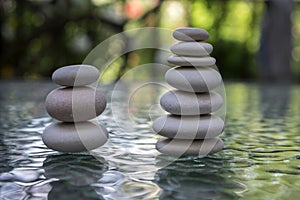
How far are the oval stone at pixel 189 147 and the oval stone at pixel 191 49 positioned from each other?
20 centimetres

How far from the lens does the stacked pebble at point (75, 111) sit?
0.91 meters

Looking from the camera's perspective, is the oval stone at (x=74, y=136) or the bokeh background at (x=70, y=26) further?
the bokeh background at (x=70, y=26)

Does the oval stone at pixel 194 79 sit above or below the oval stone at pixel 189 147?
above

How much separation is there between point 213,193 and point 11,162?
1.41ft

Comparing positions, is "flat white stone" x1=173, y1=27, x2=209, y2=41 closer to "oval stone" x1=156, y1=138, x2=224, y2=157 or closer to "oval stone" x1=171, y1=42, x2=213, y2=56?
"oval stone" x1=171, y1=42, x2=213, y2=56

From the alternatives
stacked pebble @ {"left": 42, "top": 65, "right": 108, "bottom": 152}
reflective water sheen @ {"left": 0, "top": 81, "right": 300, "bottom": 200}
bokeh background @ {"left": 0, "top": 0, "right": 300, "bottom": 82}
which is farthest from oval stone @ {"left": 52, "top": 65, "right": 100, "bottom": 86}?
bokeh background @ {"left": 0, "top": 0, "right": 300, "bottom": 82}

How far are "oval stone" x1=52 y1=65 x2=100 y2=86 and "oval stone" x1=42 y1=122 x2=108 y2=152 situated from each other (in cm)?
10

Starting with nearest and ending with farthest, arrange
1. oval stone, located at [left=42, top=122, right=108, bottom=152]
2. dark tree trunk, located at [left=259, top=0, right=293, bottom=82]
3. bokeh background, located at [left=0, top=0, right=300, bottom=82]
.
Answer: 1. oval stone, located at [left=42, top=122, right=108, bottom=152]
2. dark tree trunk, located at [left=259, top=0, right=293, bottom=82]
3. bokeh background, located at [left=0, top=0, right=300, bottom=82]

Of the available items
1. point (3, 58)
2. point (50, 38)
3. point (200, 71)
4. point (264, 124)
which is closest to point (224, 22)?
point (50, 38)

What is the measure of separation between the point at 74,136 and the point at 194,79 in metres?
0.29

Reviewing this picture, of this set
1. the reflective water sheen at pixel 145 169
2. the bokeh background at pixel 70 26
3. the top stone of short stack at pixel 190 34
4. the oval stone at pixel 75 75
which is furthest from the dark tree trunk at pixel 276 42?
the oval stone at pixel 75 75

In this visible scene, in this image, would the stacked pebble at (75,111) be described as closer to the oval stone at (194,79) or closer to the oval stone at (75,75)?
the oval stone at (75,75)

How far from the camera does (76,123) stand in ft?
3.10

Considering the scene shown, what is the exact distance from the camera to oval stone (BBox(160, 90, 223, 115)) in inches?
36.4
